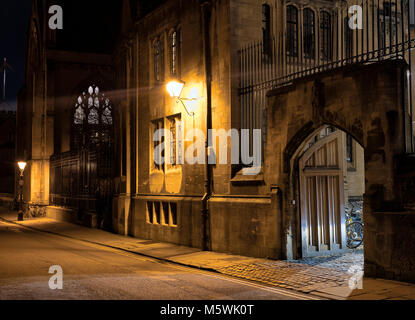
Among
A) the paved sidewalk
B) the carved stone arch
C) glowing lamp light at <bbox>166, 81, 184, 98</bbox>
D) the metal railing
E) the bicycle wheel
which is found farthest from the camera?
the carved stone arch

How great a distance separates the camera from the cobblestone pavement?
9.43 meters

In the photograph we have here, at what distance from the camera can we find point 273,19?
52.9ft

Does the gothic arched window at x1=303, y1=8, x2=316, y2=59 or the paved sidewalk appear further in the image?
the gothic arched window at x1=303, y1=8, x2=316, y2=59

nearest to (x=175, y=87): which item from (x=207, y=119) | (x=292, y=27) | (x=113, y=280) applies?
(x=207, y=119)

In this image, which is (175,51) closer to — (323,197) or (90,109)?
(323,197)

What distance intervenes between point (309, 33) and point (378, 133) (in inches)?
323

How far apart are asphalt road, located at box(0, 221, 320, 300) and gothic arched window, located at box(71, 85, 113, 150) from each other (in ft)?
80.8

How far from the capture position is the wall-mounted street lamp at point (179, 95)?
49.4ft

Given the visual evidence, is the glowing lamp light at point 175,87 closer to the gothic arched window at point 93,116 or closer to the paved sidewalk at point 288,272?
the paved sidewalk at point 288,272

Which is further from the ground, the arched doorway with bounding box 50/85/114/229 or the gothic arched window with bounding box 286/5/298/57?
the gothic arched window with bounding box 286/5/298/57

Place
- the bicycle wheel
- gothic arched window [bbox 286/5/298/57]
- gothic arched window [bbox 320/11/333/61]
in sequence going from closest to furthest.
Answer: the bicycle wheel, gothic arched window [bbox 286/5/298/57], gothic arched window [bbox 320/11/333/61]

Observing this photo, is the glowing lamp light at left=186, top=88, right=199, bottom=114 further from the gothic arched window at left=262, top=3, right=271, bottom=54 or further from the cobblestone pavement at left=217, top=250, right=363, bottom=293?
the cobblestone pavement at left=217, top=250, right=363, bottom=293

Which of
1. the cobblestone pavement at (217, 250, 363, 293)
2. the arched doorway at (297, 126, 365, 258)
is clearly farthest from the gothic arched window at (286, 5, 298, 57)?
the cobblestone pavement at (217, 250, 363, 293)
